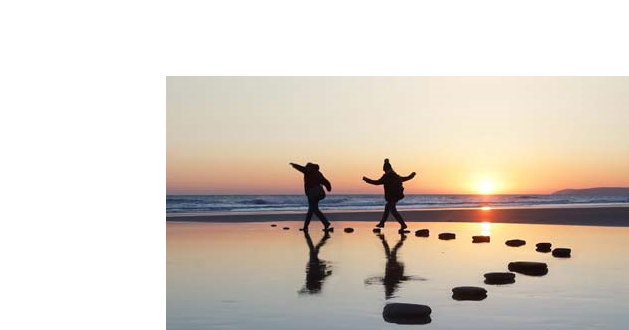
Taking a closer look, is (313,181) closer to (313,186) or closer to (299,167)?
(313,186)

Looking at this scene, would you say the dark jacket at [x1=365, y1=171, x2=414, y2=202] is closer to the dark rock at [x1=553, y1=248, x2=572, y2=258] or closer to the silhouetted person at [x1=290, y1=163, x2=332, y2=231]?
the silhouetted person at [x1=290, y1=163, x2=332, y2=231]

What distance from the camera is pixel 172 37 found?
123 inches

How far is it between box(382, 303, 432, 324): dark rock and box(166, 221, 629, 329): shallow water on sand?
10 centimetres

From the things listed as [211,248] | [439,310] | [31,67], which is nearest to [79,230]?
[31,67]

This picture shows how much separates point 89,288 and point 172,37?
117 centimetres

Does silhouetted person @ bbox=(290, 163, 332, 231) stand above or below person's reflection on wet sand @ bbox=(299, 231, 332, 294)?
above

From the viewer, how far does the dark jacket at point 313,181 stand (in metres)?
18.9

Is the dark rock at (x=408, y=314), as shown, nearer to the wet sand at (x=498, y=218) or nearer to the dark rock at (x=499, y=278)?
the dark rock at (x=499, y=278)

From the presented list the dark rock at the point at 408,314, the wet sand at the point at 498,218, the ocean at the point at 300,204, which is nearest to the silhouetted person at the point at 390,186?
the wet sand at the point at 498,218

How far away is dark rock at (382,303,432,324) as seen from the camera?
5.81m

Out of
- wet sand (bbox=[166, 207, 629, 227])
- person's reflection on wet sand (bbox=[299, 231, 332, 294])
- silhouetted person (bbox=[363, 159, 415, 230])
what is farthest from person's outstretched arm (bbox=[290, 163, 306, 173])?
person's reflection on wet sand (bbox=[299, 231, 332, 294])

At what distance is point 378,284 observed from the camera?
26.6ft

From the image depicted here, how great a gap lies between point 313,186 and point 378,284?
1100cm

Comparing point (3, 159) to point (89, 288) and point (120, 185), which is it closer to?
point (120, 185)
